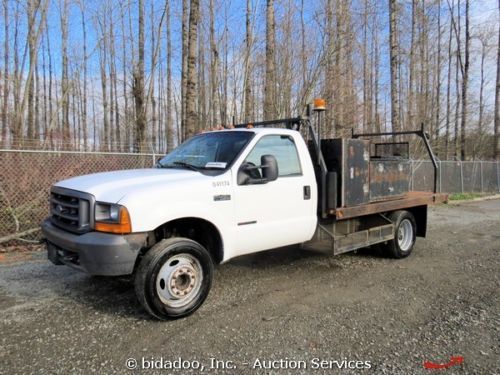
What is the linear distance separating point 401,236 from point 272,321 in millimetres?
3701

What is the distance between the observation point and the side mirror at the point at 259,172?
427 cm

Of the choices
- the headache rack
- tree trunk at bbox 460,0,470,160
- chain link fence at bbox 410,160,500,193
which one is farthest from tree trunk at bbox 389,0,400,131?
tree trunk at bbox 460,0,470,160

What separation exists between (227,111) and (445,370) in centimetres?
1636

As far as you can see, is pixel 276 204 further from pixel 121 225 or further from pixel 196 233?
pixel 121 225

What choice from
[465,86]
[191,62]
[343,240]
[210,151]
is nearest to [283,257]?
[343,240]

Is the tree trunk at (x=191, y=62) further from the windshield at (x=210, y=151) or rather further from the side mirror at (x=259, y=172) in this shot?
the side mirror at (x=259, y=172)

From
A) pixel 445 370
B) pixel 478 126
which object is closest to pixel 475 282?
pixel 445 370

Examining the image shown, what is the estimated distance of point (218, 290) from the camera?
4840mm

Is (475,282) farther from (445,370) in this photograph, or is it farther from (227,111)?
(227,111)

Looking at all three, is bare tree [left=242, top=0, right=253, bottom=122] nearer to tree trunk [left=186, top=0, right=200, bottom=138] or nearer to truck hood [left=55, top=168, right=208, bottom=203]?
tree trunk [left=186, top=0, right=200, bottom=138]

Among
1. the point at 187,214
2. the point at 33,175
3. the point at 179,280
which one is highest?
the point at 33,175

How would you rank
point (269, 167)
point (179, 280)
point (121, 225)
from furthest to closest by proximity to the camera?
point (269, 167), point (179, 280), point (121, 225)

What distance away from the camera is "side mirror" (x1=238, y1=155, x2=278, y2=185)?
427 centimetres

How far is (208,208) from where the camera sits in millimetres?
4102
